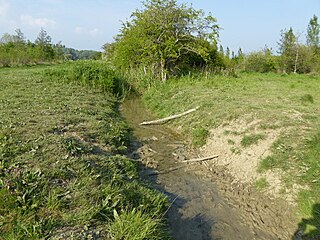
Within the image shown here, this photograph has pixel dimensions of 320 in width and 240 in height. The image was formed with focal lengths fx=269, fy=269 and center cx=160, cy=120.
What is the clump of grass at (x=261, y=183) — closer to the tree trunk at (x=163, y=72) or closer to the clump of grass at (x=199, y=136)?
the clump of grass at (x=199, y=136)

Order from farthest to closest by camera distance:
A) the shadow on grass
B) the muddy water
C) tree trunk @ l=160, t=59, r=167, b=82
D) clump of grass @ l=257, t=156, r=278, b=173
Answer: tree trunk @ l=160, t=59, r=167, b=82 → clump of grass @ l=257, t=156, r=278, b=173 → the muddy water → the shadow on grass

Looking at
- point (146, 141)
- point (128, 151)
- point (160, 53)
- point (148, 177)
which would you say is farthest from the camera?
point (160, 53)

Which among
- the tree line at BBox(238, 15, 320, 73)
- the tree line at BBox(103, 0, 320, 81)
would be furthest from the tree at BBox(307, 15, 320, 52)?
the tree line at BBox(103, 0, 320, 81)

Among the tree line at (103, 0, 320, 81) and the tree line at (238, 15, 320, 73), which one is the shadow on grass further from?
the tree line at (238, 15, 320, 73)

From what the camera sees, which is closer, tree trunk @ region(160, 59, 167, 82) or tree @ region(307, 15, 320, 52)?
tree trunk @ region(160, 59, 167, 82)

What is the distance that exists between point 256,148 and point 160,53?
1074 centimetres

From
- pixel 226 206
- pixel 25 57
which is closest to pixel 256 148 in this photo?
pixel 226 206

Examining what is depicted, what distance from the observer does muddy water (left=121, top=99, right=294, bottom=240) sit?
15.9 ft

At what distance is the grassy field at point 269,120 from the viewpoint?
584 cm

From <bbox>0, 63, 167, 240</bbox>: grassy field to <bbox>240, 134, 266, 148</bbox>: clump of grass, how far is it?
3.26 m

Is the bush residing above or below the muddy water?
above

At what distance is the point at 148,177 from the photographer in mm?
6648

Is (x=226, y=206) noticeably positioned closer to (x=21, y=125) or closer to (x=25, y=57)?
(x=21, y=125)

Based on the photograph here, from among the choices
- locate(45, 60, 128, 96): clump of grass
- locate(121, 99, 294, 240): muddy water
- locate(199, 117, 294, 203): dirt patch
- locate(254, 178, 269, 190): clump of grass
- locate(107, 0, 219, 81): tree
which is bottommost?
locate(121, 99, 294, 240): muddy water
